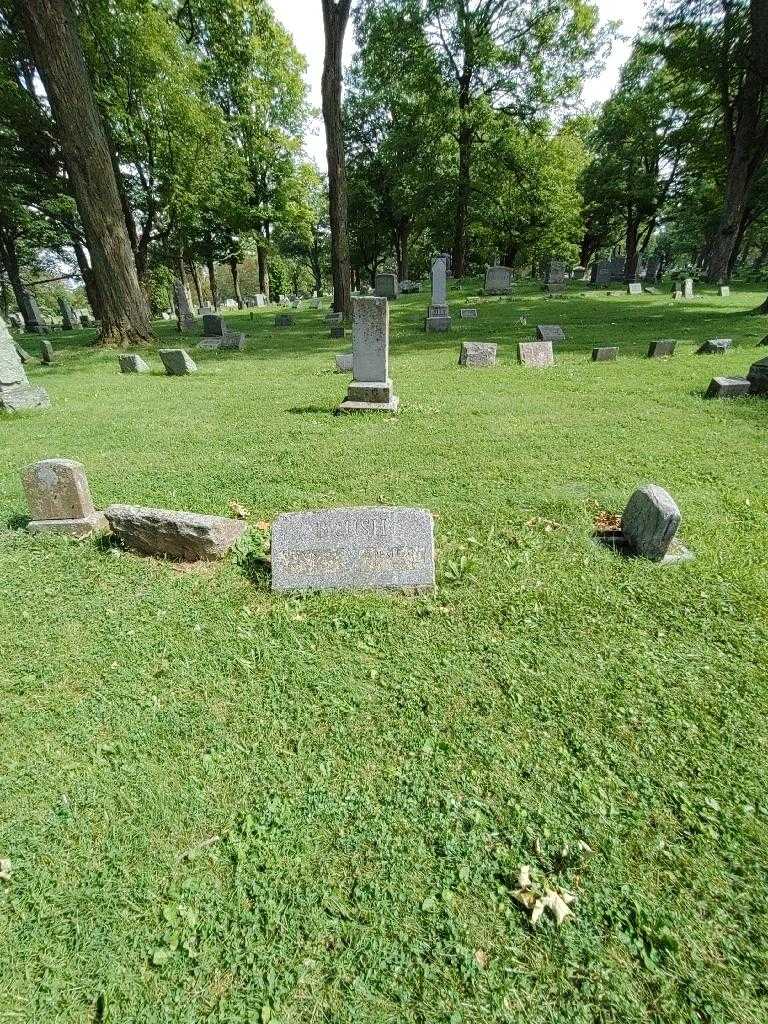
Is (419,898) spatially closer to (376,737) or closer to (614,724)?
(376,737)

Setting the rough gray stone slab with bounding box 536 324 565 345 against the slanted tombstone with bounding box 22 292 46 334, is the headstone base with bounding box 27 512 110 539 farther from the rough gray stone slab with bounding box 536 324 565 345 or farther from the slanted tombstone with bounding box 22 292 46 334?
the slanted tombstone with bounding box 22 292 46 334

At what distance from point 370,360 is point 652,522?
16.4 feet

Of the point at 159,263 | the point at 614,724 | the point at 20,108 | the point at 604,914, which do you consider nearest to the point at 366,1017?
the point at 604,914

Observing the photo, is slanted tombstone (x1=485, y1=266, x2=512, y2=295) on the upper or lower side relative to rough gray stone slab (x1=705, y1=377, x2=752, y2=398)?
→ upper

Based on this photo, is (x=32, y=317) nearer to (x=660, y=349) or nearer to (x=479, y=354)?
(x=479, y=354)

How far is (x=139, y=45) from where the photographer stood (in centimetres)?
1767

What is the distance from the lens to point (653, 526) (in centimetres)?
347

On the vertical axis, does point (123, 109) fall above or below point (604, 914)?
above

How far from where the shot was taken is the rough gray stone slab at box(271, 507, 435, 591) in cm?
336

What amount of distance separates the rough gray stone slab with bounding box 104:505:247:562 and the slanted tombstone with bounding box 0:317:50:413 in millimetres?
6202

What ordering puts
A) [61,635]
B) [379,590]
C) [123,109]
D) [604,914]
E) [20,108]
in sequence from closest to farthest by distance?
1. [604,914]
2. [61,635]
3. [379,590]
4. [20,108]
5. [123,109]

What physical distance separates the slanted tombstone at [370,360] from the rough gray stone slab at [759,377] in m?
5.48

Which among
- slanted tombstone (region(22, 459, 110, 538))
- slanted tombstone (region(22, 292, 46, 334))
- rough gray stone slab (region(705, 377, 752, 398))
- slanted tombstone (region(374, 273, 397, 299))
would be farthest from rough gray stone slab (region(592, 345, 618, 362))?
slanted tombstone (region(22, 292, 46, 334))

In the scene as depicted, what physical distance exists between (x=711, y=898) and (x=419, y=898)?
110cm
